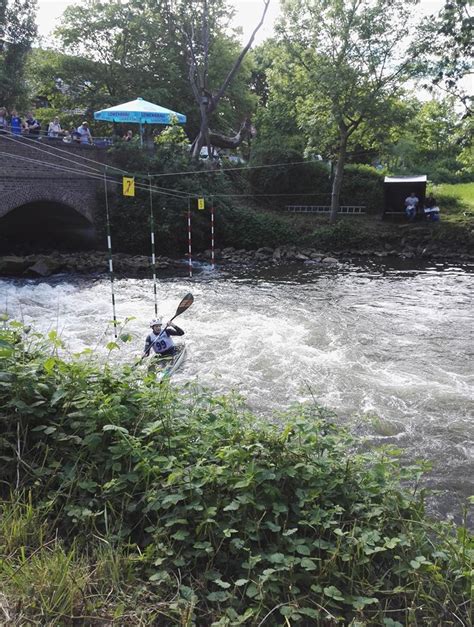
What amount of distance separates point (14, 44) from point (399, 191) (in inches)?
918

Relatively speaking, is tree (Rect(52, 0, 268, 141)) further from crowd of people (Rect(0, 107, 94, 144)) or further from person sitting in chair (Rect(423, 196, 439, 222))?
person sitting in chair (Rect(423, 196, 439, 222))

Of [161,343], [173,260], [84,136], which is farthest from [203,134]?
[161,343]

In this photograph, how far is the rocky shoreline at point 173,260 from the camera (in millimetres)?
18156

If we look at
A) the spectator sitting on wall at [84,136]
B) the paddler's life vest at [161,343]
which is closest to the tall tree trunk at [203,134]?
the spectator sitting on wall at [84,136]

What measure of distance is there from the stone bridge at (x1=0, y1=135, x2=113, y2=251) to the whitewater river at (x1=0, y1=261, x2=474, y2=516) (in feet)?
14.1

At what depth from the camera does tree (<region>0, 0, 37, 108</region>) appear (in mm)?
28000

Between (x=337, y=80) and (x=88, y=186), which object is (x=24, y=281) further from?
(x=337, y=80)

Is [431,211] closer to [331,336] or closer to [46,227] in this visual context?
[331,336]

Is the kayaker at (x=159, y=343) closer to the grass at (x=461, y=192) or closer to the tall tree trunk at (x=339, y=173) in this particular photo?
the tall tree trunk at (x=339, y=173)

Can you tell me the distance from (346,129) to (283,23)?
5422 mm

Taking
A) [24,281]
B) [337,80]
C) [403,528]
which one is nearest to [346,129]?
[337,80]

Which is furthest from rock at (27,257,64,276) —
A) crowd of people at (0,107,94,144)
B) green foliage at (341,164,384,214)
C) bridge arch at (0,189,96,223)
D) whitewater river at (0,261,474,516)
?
green foliage at (341,164,384,214)

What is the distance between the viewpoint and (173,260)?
21.4 meters

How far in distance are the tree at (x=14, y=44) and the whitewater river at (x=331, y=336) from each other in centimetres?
1770
